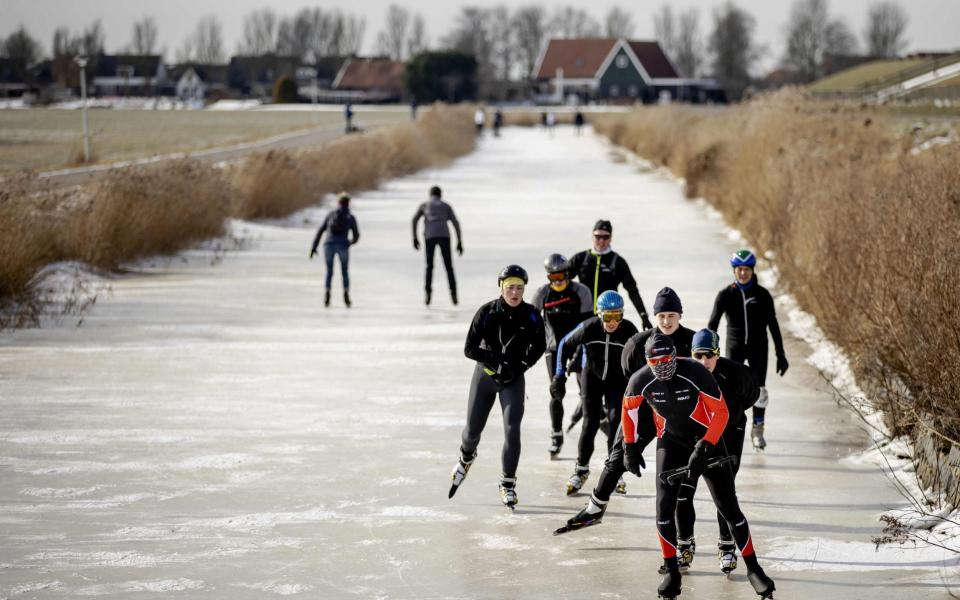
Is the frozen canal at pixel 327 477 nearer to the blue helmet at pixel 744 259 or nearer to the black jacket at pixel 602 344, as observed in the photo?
the black jacket at pixel 602 344

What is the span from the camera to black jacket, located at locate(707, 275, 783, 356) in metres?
11.1

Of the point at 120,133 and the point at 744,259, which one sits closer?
the point at 744,259

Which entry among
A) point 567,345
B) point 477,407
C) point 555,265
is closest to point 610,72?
point 555,265

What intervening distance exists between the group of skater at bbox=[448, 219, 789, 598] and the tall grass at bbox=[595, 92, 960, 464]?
4.10 feet

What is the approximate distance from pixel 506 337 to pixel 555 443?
6.98 ft

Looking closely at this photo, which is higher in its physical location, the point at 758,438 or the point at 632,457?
the point at 632,457

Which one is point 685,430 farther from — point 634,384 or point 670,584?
point 670,584

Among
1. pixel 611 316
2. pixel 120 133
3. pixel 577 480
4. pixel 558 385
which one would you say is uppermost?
pixel 120 133

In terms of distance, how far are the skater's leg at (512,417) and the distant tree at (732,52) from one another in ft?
389

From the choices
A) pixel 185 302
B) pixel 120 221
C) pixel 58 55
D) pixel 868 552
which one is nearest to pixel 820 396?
A: pixel 868 552

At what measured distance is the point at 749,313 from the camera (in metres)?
11.1

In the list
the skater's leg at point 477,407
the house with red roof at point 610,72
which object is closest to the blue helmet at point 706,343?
the skater's leg at point 477,407

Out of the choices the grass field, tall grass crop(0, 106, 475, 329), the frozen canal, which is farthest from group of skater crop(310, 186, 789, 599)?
the grass field

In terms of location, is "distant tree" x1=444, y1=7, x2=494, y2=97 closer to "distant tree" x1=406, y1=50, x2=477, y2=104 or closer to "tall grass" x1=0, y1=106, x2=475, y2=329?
"distant tree" x1=406, y1=50, x2=477, y2=104
